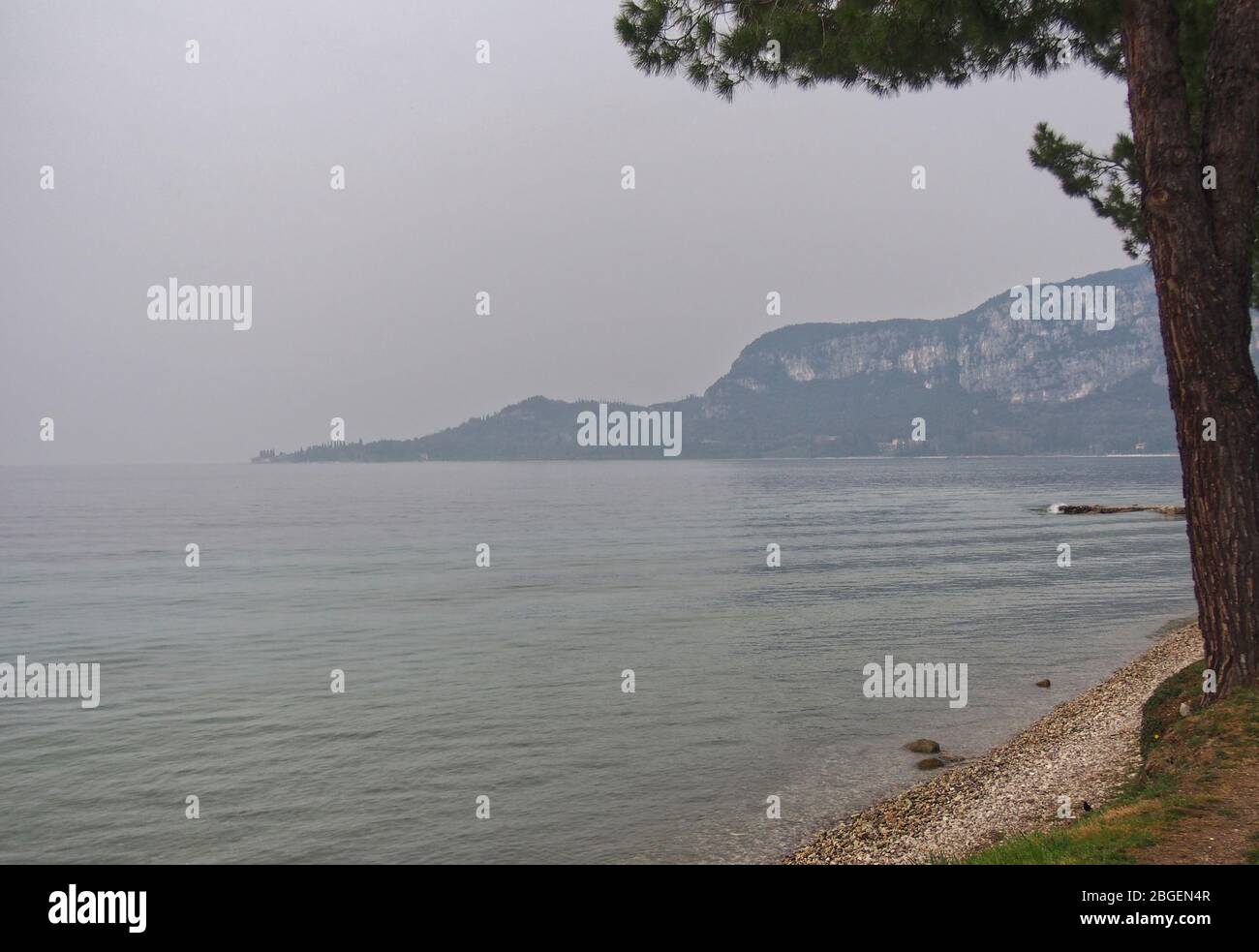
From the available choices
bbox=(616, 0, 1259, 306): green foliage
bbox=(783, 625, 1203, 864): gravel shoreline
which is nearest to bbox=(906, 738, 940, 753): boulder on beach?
bbox=(783, 625, 1203, 864): gravel shoreline

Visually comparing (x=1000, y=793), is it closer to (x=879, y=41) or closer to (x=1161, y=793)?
(x=1161, y=793)

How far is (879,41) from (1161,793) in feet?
32.3

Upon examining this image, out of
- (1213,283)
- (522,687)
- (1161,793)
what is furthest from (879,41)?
(522,687)

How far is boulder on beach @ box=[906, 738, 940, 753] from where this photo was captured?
61.0 feet

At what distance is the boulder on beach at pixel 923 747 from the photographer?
61.0ft

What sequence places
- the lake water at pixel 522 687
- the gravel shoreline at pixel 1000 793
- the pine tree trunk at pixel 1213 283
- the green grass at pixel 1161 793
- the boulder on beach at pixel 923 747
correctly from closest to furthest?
the green grass at pixel 1161 793, the pine tree trunk at pixel 1213 283, the gravel shoreline at pixel 1000 793, the lake water at pixel 522 687, the boulder on beach at pixel 923 747

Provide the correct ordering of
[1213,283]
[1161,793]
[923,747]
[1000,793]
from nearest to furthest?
1. [1161,793]
2. [1213,283]
3. [1000,793]
4. [923,747]

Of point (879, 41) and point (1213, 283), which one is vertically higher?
point (879, 41)

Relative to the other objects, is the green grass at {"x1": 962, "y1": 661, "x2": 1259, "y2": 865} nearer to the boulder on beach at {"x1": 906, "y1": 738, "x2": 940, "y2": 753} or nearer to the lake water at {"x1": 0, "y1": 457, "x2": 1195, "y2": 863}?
the lake water at {"x1": 0, "y1": 457, "x2": 1195, "y2": 863}

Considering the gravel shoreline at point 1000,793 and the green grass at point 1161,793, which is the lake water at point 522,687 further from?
the green grass at point 1161,793

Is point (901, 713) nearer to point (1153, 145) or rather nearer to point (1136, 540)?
point (1153, 145)

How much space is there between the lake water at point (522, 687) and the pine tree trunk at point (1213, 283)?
22.0ft

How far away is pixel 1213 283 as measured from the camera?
466 inches

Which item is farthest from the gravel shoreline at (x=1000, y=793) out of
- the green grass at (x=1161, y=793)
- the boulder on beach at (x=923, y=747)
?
the boulder on beach at (x=923, y=747)
